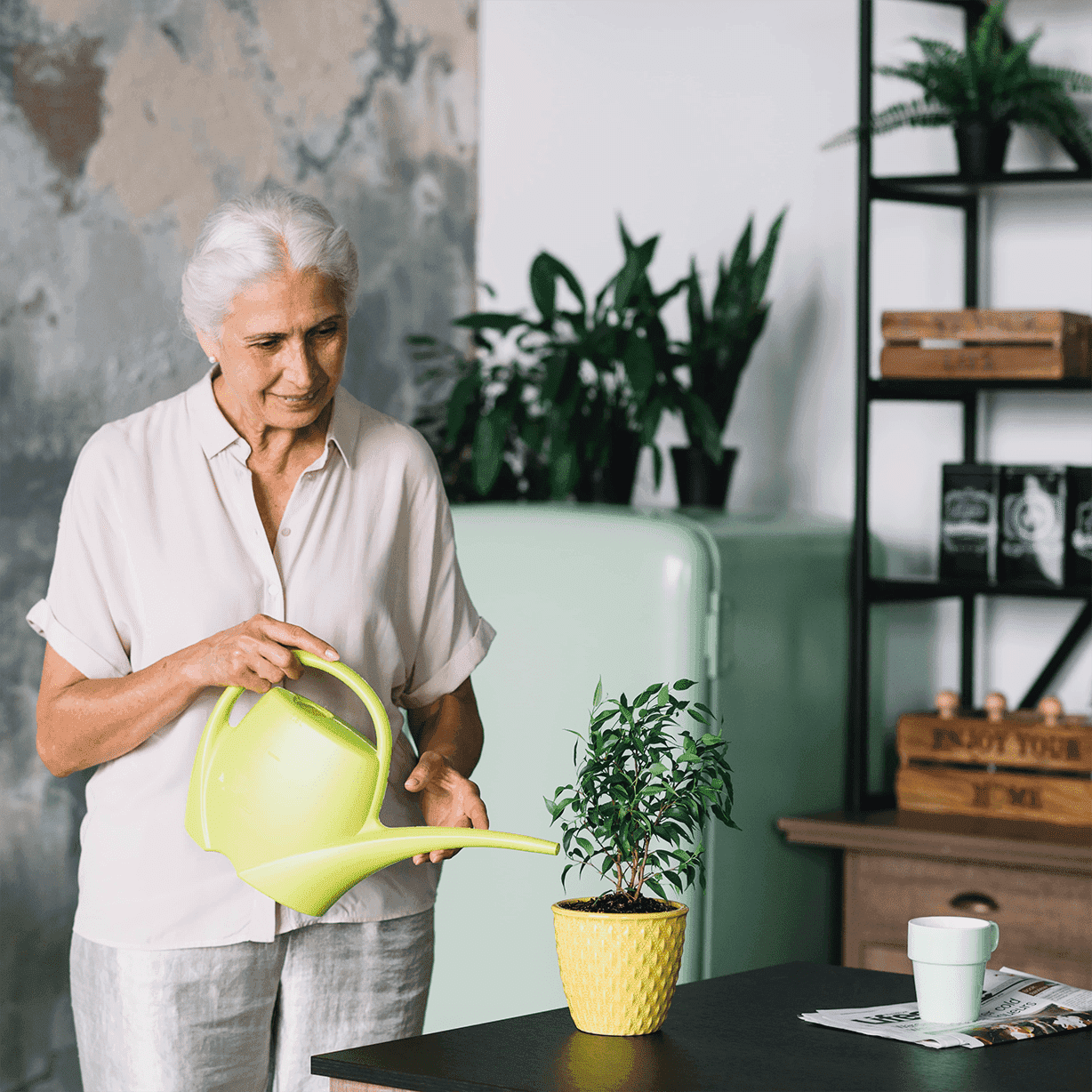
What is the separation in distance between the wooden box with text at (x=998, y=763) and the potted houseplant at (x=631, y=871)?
144cm

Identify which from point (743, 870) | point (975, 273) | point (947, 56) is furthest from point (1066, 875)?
point (947, 56)

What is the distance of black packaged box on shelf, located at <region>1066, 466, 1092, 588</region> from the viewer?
2.81 m

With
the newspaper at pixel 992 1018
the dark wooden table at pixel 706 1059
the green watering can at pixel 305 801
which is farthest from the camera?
the green watering can at pixel 305 801

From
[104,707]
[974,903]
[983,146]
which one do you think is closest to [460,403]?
[983,146]

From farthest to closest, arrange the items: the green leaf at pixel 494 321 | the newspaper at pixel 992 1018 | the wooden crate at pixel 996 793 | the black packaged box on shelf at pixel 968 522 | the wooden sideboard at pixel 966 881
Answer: the green leaf at pixel 494 321 → the black packaged box on shelf at pixel 968 522 → the wooden crate at pixel 996 793 → the wooden sideboard at pixel 966 881 → the newspaper at pixel 992 1018

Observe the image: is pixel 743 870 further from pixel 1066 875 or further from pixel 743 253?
pixel 743 253

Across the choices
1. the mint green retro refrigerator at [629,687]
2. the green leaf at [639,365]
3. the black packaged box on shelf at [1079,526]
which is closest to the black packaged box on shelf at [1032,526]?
the black packaged box on shelf at [1079,526]

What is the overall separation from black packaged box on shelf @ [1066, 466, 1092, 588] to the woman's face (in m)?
1.55

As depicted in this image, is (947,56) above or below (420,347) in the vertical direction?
above

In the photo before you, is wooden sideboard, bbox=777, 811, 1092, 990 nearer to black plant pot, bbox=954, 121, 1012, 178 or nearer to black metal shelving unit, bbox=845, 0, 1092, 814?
black metal shelving unit, bbox=845, 0, 1092, 814

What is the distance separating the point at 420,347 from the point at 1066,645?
1.44m

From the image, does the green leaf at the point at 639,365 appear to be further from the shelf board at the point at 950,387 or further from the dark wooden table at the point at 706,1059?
the dark wooden table at the point at 706,1059

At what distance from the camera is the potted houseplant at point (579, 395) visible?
3.00 metres

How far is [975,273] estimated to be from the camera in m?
3.10
